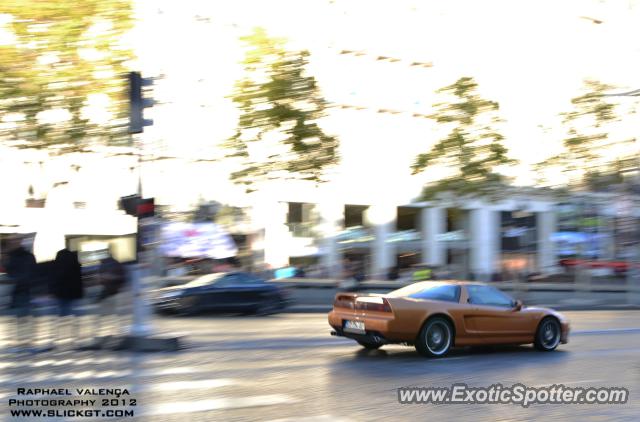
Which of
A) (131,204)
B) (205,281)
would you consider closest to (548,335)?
(131,204)

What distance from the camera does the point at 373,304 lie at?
41.9 feet

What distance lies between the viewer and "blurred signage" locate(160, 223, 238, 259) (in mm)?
37906

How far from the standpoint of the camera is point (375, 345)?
549 inches

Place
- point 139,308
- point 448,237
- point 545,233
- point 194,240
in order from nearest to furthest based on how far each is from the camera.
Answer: point 139,308 < point 194,240 < point 448,237 < point 545,233

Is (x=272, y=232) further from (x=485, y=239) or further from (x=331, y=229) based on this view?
(x=485, y=239)

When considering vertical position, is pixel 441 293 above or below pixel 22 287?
below

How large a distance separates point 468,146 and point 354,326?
59.2ft

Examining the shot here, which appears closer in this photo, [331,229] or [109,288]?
[109,288]

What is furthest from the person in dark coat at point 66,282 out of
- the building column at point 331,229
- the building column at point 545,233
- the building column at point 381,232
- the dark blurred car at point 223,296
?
the building column at point 545,233

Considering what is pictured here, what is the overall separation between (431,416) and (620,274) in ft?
140

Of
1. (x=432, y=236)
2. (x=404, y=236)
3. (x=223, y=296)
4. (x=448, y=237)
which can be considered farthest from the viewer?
(x=448, y=237)

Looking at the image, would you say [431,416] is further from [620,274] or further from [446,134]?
[620,274]

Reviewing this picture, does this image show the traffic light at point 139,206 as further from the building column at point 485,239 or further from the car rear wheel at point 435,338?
the building column at point 485,239

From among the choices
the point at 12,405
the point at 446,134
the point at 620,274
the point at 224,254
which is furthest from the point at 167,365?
the point at 620,274
